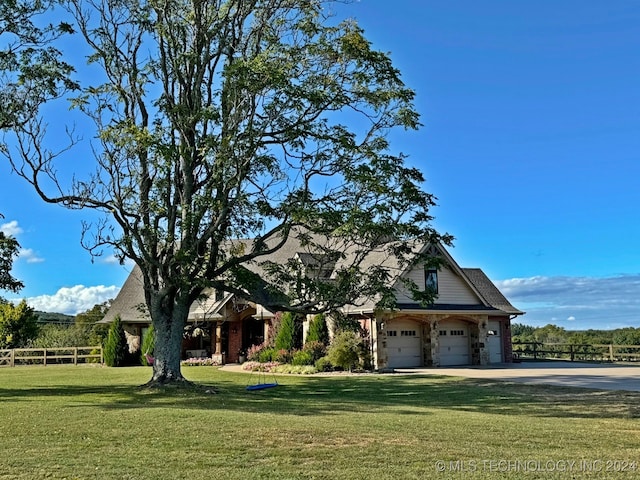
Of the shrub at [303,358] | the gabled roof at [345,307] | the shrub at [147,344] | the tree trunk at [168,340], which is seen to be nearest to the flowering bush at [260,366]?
the shrub at [303,358]

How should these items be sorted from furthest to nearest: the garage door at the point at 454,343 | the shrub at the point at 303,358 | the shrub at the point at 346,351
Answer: the garage door at the point at 454,343 < the shrub at the point at 303,358 < the shrub at the point at 346,351

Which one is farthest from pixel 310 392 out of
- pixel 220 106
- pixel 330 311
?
pixel 220 106

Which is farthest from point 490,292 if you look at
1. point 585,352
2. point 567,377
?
point 567,377

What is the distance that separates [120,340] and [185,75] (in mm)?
19905

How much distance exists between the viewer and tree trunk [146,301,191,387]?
18.5m

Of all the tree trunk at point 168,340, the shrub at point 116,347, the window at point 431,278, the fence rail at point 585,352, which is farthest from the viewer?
the fence rail at point 585,352

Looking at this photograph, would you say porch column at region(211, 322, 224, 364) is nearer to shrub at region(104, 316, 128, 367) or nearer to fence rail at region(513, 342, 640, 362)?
shrub at region(104, 316, 128, 367)

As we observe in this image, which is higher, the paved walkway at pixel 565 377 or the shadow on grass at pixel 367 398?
the shadow on grass at pixel 367 398

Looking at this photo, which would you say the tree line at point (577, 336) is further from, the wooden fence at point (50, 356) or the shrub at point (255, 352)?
the wooden fence at point (50, 356)

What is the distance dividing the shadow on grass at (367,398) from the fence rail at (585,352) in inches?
698

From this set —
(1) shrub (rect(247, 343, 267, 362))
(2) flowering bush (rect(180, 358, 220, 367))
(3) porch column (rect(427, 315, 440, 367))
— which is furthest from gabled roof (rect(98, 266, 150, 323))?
(3) porch column (rect(427, 315, 440, 367))

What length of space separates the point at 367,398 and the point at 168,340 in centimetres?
634

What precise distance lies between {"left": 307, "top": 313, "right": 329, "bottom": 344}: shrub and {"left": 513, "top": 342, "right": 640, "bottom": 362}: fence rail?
15962 millimetres

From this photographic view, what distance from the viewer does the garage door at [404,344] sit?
28.8 metres
